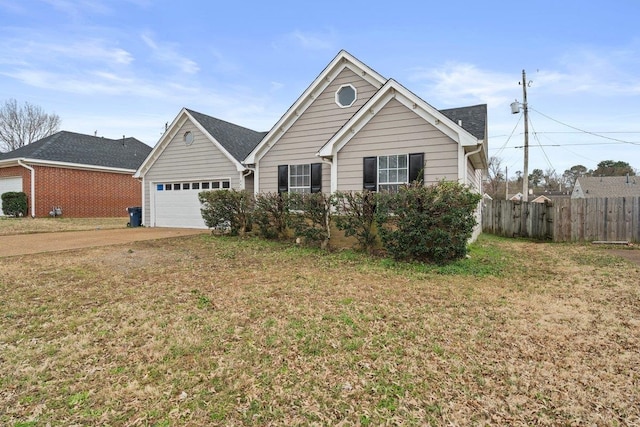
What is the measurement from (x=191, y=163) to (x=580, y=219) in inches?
631

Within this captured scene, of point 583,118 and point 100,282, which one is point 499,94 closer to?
point 583,118

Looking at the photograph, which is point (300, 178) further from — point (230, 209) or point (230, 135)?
point (230, 135)

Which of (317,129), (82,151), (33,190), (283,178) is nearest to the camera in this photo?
(317,129)

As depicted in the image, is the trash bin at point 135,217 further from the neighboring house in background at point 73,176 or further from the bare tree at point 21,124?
the bare tree at point 21,124

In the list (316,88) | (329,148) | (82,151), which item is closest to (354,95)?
(316,88)

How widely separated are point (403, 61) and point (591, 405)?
610 inches

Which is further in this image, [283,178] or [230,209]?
[283,178]

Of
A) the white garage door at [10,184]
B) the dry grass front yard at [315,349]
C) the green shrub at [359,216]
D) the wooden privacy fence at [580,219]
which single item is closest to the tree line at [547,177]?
the wooden privacy fence at [580,219]

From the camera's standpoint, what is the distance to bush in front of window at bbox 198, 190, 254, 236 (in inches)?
442

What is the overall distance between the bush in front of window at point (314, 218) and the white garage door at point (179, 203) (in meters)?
6.34

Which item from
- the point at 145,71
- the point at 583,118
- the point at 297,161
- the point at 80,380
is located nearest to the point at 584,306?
the point at 80,380

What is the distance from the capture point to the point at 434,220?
6.99 meters

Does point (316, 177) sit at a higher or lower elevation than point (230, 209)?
higher

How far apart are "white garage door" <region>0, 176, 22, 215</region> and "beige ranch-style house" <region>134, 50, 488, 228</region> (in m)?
8.27
